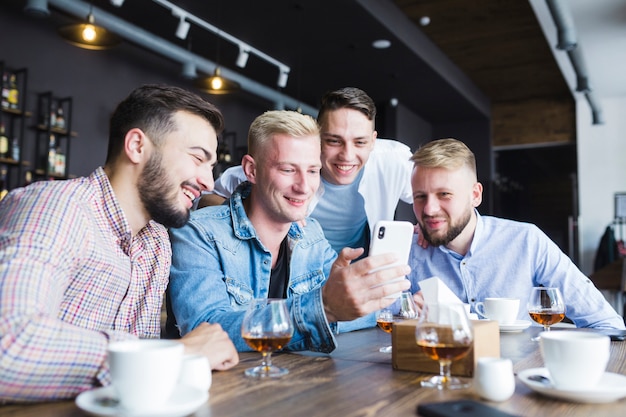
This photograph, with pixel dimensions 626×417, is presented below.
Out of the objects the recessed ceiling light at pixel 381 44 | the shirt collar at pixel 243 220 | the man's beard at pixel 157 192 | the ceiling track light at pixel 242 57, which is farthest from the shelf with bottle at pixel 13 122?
the man's beard at pixel 157 192

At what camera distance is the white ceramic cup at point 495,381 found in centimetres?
99

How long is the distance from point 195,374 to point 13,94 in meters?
4.98

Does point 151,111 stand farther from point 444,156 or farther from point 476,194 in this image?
point 476,194

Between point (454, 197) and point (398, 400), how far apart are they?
143 cm

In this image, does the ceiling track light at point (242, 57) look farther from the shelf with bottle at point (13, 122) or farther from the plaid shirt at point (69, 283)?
the plaid shirt at point (69, 283)

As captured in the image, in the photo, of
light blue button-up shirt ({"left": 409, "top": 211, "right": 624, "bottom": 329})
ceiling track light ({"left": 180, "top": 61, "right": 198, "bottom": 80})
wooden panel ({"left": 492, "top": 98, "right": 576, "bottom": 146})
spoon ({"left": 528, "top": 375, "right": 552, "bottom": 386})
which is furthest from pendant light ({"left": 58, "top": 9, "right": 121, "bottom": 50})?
wooden panel ({"left": 492, "top": 98, "right": 576, "bottom": 146})

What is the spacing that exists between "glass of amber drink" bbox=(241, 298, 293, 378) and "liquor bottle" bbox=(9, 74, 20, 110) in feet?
15.6

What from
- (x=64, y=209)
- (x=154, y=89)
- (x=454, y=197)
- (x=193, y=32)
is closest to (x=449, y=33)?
(x=193, y=32)

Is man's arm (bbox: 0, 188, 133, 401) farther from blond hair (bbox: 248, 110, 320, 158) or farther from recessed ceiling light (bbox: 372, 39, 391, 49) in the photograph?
recessed ceiling light (bbox: 372, 39, 391, 49)

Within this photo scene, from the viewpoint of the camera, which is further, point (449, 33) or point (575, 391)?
point (449, 33)

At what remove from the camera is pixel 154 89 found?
1.63 m

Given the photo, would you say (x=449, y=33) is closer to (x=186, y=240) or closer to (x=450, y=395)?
(x=186, y=240)

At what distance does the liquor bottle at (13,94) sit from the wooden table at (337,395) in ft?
15.4

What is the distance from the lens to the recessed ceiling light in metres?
5.77
